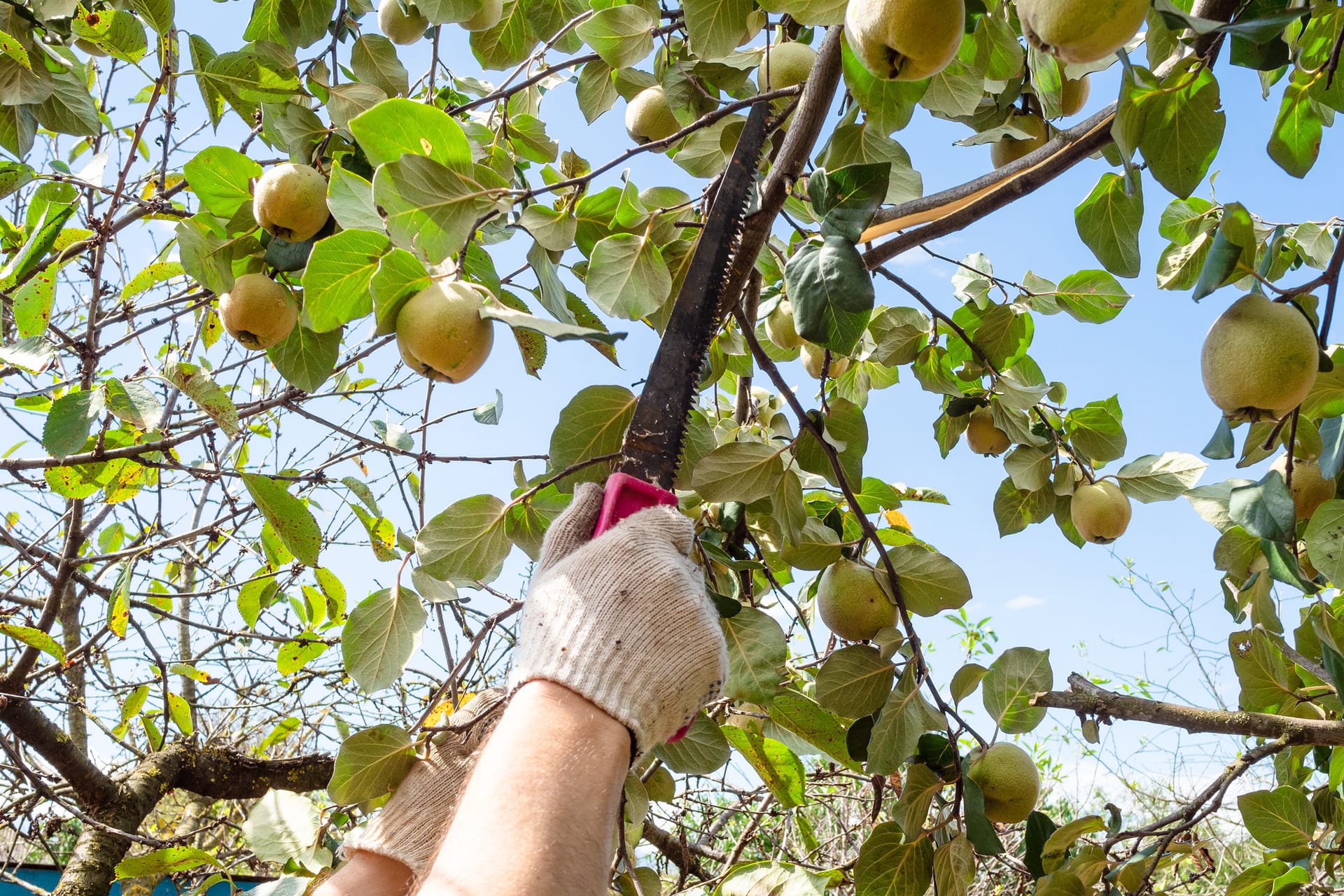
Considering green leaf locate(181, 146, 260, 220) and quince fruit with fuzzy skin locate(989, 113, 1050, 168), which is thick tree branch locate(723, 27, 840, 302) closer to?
quince fruit with fuzzy skin locate(989, 113, 1050, 168)

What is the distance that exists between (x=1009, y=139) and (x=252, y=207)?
1.44 meters

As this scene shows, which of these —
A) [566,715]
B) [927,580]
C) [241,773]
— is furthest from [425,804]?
[241,773]

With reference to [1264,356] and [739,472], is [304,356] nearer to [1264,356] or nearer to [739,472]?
[739,472]

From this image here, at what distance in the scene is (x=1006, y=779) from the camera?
1426 mm

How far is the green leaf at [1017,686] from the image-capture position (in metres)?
1.52

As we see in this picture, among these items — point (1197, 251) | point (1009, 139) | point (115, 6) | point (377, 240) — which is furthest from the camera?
point (1009, 139)

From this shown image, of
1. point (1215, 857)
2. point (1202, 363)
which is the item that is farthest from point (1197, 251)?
point (1215, 857)

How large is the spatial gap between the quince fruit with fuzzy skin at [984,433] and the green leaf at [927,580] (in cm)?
56

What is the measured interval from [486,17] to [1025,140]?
110 centimetres

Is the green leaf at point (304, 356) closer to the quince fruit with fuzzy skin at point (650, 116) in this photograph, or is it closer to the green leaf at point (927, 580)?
the quince fruit with fuzzy skin at point (650, 116)

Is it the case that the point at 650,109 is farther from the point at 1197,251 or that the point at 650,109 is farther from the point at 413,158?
the point at 1197,251

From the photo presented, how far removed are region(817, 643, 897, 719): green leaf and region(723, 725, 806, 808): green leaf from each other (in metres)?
0.24

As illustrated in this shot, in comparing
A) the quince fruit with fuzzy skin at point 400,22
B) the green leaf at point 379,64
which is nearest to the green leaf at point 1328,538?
the green leaf at point 379,64

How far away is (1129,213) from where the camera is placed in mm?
1350
